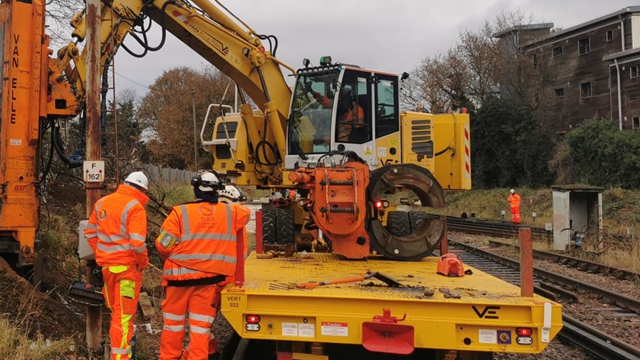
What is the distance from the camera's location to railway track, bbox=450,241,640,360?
6375 millimetres

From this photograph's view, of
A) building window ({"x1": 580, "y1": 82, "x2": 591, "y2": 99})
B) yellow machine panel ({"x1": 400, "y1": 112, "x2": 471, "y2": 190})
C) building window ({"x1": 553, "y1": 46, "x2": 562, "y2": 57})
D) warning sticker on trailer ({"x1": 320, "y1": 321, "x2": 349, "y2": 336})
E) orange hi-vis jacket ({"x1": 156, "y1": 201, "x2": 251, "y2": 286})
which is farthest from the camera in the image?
building window ({"x1": 553, "y1": 46, "x2": 562, "y2": 57})

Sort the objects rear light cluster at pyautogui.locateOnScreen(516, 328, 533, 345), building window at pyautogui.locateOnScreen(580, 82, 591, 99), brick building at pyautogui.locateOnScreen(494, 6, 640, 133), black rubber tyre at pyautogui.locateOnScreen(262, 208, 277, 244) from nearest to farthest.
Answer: rear light cluster at pyautogui.locateOnScreen(516, 328, 533, 345) → black rubber tyre at pyautogui.locateOnScreen(262, 208, 277, 244) → brick building at pyautogui.locateOnScreen(494, 6, 640, 133) → building window at pyautogui.locateOnScreen(580, 82, 591, 99)

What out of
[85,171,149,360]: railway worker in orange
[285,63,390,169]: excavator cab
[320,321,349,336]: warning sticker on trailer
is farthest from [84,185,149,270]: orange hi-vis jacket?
[285,63,390,169]: excavator cab

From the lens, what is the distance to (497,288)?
182 inches

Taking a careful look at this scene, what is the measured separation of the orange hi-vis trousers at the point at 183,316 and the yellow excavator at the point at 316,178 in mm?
490

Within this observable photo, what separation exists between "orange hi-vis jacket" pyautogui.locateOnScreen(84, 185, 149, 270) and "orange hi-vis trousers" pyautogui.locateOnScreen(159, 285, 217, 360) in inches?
19.1

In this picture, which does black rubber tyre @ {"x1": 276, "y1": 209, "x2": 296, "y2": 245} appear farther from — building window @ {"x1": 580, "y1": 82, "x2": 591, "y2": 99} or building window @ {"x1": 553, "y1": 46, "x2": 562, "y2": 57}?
building window @ {"x1": 553, "y1": 46, "x2": 562, "y2": 57}

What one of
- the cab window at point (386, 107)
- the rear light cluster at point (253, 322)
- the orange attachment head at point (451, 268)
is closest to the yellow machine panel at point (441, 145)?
the cab window at point (386, 107)

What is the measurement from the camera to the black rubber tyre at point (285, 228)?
7.15 m

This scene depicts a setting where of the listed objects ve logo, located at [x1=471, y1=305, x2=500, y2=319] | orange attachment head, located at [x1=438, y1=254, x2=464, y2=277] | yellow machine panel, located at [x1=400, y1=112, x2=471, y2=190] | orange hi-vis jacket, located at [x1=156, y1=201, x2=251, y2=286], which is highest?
yellow machine panel, located at [x1=400, y1=112, x2=471, y2=190]

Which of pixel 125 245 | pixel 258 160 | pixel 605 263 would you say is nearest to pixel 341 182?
pixel 125 245

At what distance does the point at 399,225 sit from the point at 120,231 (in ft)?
10.8

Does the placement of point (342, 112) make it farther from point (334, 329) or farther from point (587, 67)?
point (587, 67)

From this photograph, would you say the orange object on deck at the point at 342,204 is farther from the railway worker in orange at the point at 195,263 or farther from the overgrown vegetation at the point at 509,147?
the overgrown vegetation at the point at 509,147
